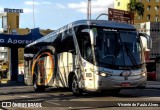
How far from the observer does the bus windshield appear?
18.0 metres

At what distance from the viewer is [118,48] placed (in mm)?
18359

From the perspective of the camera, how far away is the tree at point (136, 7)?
115 metres

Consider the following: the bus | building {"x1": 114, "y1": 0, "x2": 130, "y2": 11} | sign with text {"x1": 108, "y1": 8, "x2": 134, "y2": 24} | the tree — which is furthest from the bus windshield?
building {"x1": 114, "y1": 0, "x2": 130, "y2": 11}

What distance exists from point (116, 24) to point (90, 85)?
295 cm

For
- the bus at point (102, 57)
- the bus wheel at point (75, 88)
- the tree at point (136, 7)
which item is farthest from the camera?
the tree at point (136, 7)

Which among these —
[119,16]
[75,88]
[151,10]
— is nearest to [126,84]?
[75,88]

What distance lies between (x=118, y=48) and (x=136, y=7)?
9847 centimetres

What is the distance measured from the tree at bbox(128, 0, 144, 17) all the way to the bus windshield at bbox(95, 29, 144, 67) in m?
97.0

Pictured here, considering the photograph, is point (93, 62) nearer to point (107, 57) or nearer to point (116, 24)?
point (107, 57)

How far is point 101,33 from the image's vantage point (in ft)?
60.7

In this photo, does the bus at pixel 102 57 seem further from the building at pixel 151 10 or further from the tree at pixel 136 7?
the building at pixel 151 10

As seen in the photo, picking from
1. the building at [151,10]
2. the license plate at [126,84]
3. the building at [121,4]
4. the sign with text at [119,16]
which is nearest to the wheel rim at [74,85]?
the license plate at [126,84]

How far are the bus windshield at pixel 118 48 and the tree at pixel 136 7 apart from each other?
318 ft

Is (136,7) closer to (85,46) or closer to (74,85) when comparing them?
(74,85)
